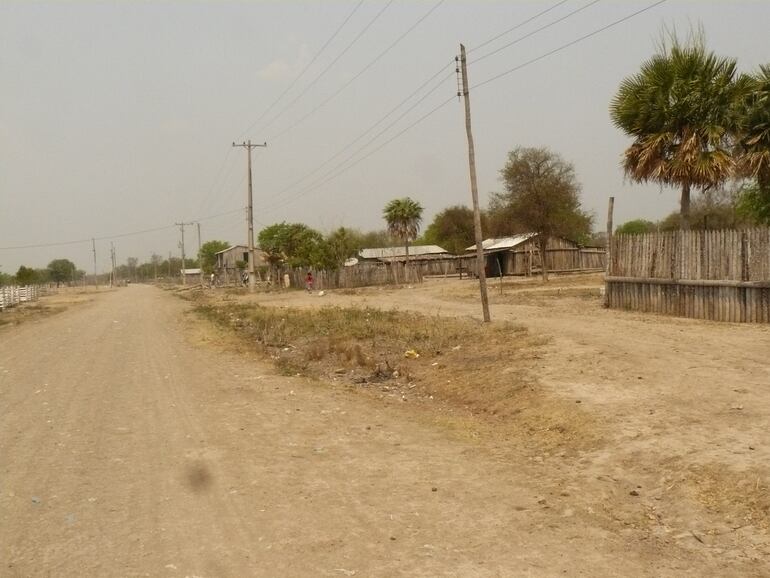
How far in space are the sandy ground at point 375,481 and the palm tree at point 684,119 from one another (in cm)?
762

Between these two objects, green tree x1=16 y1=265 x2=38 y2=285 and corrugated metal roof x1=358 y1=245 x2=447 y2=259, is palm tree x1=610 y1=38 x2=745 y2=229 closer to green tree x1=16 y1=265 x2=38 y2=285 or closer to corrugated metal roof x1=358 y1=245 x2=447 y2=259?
corrugated metal roof x1=358 y1=245 x2=447 y2=259

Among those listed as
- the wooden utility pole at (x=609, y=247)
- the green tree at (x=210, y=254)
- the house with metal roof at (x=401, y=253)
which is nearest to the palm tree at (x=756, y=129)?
the wooden utility pole at (x=609, y=247)

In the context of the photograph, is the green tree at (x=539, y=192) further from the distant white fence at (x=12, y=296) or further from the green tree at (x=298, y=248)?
the distant white fence at (x=12, y=296)

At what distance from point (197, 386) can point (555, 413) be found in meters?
6.09

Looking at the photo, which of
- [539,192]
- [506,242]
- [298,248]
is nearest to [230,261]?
[298,248]

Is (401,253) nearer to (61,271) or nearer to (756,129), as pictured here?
(756,129)

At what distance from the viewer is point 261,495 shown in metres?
5.87

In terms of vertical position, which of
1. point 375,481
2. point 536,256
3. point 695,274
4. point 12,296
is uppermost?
point 536,256

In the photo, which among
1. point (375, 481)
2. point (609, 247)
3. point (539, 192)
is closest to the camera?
point (375, 481)

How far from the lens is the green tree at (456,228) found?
7788cm

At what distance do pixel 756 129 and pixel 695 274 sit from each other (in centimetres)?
377

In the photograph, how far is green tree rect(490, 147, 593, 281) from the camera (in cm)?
4225

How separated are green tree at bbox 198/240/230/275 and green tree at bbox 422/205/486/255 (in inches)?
2013

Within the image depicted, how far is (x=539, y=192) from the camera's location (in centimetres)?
4228
